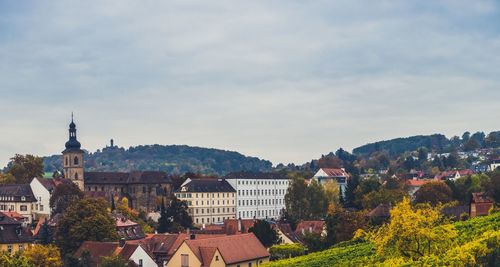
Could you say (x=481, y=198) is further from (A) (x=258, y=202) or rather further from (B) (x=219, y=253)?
(A) (x=258, y=202)

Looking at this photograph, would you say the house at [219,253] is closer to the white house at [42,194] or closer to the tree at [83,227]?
the tree at [83,227]

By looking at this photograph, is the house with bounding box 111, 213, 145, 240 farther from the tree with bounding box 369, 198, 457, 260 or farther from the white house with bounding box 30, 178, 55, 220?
the tree with bounding box 369, 198, 457, 260

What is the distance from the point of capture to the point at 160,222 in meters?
107

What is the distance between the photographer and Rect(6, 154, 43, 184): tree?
465 ft

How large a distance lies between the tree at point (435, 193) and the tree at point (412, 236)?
7884 centimetres

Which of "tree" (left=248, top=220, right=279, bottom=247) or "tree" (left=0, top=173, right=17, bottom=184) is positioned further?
A: "tree" (left=0, top=173, right=17, bottom=184)

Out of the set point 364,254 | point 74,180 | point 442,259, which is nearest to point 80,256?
point 364,254

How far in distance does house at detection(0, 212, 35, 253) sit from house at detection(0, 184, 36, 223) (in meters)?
41.9

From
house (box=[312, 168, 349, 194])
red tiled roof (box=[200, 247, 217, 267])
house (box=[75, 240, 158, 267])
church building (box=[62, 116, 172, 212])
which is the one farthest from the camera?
house (box=[312, 168, 349, 194])

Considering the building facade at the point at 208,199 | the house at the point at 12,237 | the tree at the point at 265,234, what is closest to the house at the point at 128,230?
the house at the point at 12,237

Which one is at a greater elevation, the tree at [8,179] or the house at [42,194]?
the tree at [8,179]

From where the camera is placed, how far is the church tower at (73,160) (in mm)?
139750

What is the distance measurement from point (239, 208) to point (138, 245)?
84.9 metres

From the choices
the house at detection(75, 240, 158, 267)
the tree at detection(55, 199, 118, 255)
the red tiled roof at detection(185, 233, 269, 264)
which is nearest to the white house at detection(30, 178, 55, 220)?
the tree at detection(55, 199, 118, 255)
